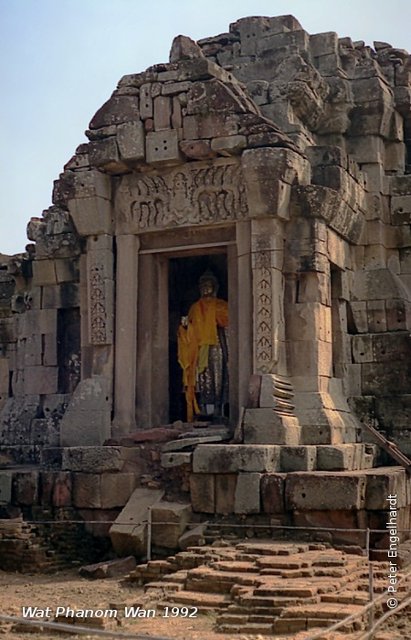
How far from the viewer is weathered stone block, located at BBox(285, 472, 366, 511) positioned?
12.6 meters

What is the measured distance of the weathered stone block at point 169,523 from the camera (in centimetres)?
1316

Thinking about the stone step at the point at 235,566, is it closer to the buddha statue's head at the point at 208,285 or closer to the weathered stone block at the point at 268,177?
the weathered stone block at the point at 268,177

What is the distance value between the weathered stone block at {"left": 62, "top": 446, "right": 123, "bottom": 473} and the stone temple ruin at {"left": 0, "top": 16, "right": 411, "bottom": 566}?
0.03 m

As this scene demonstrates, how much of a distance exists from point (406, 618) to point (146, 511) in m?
4.93

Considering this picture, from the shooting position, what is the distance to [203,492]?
13398 mm

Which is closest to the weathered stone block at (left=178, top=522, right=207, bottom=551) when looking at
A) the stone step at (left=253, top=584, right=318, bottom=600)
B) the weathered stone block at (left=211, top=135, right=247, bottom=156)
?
the stone step at (left=253, top=584, right=318, bottom=600)

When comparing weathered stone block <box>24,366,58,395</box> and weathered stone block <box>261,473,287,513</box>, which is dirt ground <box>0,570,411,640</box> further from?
weathered stone block <box>24,366,58,395</box>

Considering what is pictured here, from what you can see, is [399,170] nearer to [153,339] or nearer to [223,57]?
[223,57]

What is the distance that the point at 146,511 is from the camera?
44.5 ft

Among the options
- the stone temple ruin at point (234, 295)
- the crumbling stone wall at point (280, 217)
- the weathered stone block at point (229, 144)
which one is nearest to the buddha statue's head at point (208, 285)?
the stone temple ruin at point (234, 295)

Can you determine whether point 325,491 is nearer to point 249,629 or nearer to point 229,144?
point 249,629

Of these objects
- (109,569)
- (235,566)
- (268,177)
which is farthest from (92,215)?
(235,566)

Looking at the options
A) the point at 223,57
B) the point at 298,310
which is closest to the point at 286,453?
the point at 298,310

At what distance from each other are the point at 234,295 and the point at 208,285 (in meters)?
1.26
